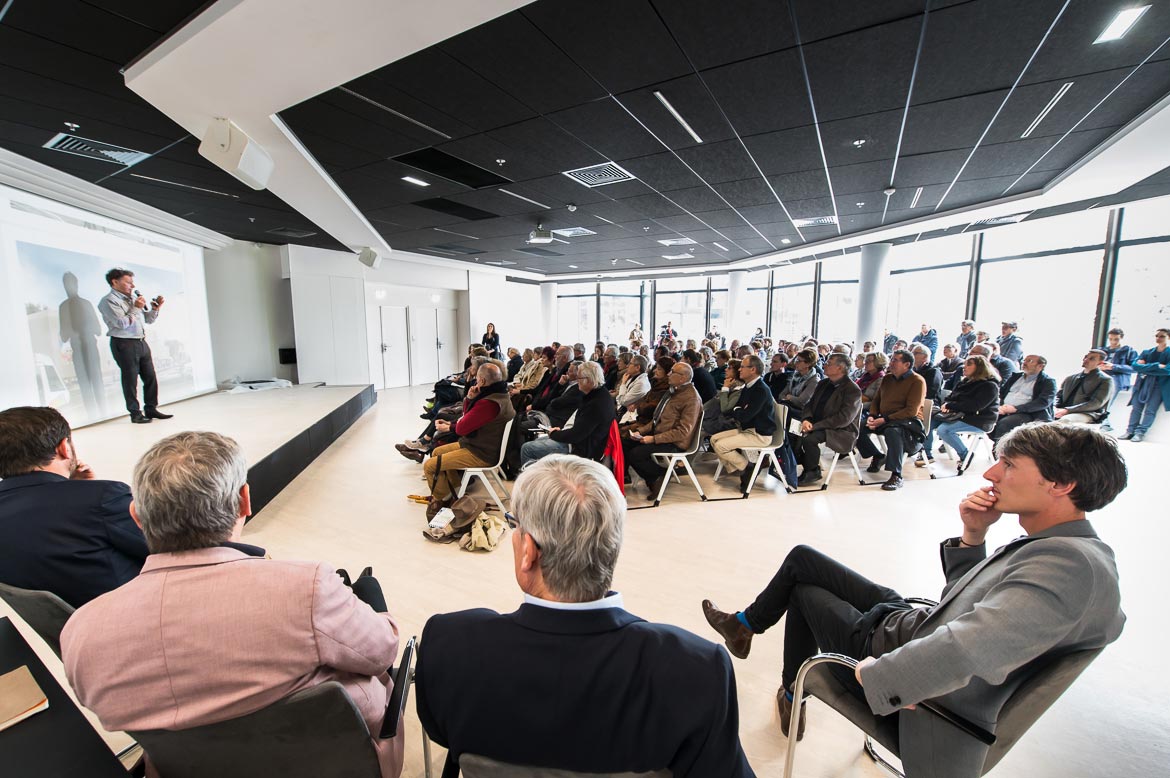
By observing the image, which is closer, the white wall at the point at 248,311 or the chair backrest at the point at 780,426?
the chair backrest at the point at 780,426

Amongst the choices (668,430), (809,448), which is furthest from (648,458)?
(809,448)

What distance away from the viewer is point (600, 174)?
5.08m

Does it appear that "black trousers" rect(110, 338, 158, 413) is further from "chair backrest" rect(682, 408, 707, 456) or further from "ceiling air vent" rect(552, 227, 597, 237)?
"chair backrest" rect(682, 408, 707, 456)

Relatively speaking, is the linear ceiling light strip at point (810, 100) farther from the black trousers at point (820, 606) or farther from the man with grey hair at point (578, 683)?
the man with grey hair at point (578, 683)

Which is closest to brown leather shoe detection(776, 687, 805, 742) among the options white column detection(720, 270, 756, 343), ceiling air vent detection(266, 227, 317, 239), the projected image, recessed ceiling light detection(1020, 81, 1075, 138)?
recessed ceiling light detection(1020, 81, 1075, 138)

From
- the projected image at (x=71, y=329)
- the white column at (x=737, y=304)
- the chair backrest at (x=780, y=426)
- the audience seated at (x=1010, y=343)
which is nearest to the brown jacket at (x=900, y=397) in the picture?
the chair backrest at (x=780, y=426)

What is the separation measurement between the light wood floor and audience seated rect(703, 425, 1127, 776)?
601 mm

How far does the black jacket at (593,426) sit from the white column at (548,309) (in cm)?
1285

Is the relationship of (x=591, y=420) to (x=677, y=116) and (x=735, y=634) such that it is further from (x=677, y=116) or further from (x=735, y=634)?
(x=677, y=116)

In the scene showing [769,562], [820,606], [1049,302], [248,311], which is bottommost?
[769,562]

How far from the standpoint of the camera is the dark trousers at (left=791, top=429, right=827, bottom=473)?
4.59 meters

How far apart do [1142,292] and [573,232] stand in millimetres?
8081

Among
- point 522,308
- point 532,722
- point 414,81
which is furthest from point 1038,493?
point 522,308

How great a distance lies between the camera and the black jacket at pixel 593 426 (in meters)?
3.72
